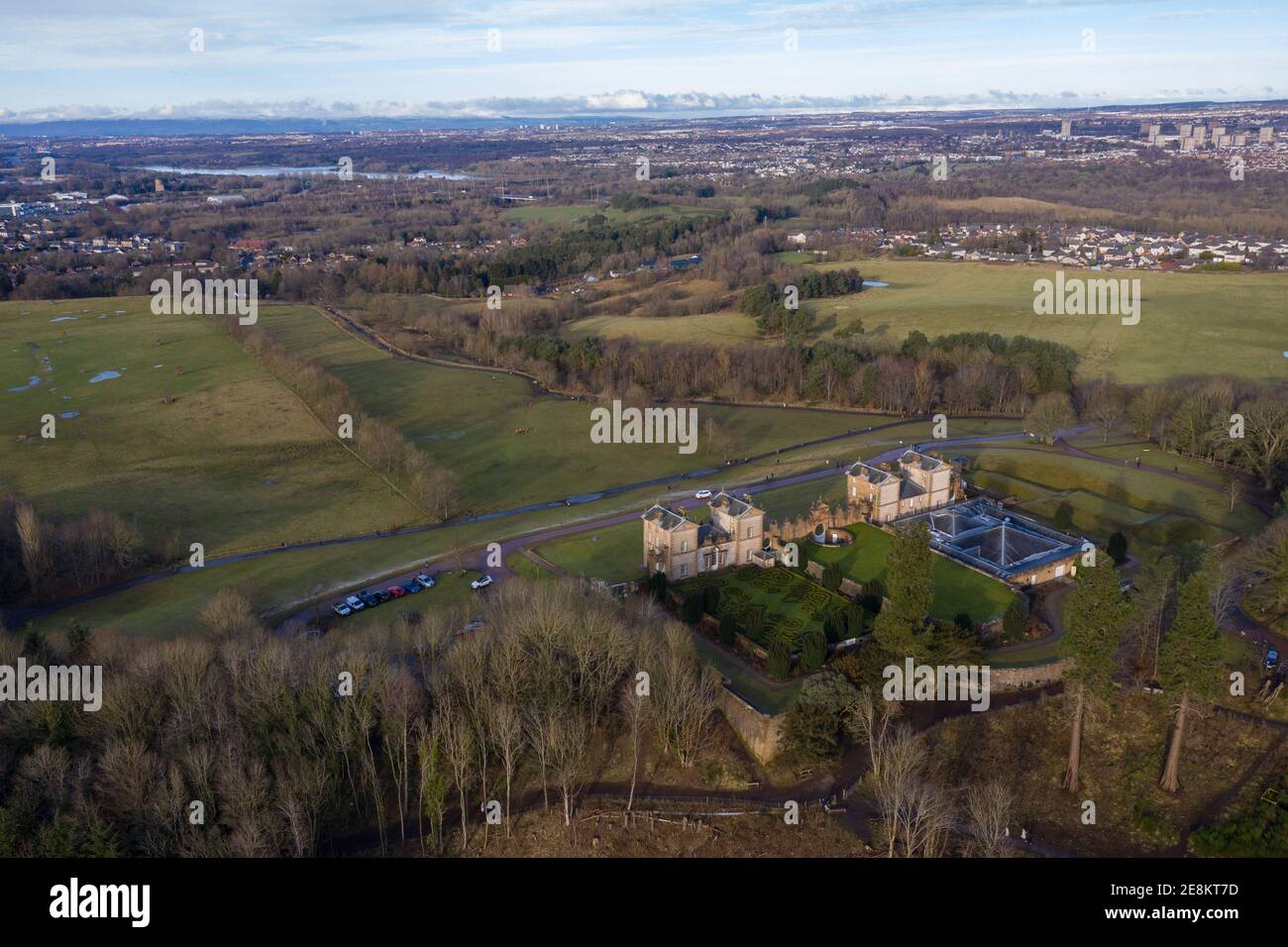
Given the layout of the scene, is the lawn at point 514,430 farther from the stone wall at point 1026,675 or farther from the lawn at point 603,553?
the stone wall at point 1026,675

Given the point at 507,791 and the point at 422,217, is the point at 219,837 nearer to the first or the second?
the point at 507,791

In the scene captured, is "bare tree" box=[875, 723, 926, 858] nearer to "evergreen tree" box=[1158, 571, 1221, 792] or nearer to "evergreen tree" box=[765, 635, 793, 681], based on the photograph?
"evergreen tree" box=[765, 635, 793, 681]

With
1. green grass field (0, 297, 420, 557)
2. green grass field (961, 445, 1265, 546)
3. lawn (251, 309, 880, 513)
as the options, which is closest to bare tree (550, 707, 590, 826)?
green grass field (0, 297, 420, 557)

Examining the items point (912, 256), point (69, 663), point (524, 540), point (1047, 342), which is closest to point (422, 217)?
point (912, 256)

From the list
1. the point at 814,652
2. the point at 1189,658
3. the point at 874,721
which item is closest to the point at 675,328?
the point at 814,652

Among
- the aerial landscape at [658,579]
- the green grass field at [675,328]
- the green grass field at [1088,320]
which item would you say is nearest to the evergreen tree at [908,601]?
the aerial landscape at [658,579]

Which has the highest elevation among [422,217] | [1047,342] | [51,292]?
[422,217]

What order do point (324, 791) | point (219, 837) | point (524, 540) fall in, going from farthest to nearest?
point (524, 540) → point (324, 791) → point (219, 837)
